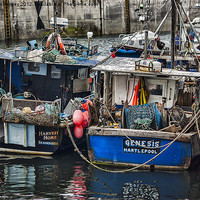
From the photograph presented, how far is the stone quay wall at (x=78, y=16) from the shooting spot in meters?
42.8

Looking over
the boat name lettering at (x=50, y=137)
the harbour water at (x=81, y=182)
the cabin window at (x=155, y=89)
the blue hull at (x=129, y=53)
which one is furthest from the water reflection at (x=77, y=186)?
the blue hull at (x=129, y=53)

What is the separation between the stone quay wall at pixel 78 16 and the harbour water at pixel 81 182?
29.7 meters

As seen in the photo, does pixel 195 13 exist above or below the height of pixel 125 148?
above

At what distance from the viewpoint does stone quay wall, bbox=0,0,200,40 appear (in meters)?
42.8

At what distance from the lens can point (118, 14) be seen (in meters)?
45.5

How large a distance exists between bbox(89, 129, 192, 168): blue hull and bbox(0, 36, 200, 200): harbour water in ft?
1.20

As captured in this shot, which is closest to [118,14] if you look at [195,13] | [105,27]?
[105,27]

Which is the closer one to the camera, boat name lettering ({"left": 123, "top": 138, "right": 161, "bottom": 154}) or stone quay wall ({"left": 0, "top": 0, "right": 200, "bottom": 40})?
boat name lettering ({"left": 123, "top": 138, "right": 161, "bottom": 154})

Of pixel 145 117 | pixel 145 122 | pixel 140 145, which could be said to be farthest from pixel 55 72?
pixel 140 145

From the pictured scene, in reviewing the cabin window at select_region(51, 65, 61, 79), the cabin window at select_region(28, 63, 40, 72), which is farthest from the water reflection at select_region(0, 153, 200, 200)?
the cabin window at select_region(28, 63, 40, 72)

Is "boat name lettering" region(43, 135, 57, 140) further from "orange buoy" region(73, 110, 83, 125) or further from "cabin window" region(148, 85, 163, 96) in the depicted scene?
"cabin window" region(148, 85, 163, 96)

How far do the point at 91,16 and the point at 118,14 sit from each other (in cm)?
287

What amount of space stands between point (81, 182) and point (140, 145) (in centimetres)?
208

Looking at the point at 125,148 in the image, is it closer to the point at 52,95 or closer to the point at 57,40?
the point at 52,95
